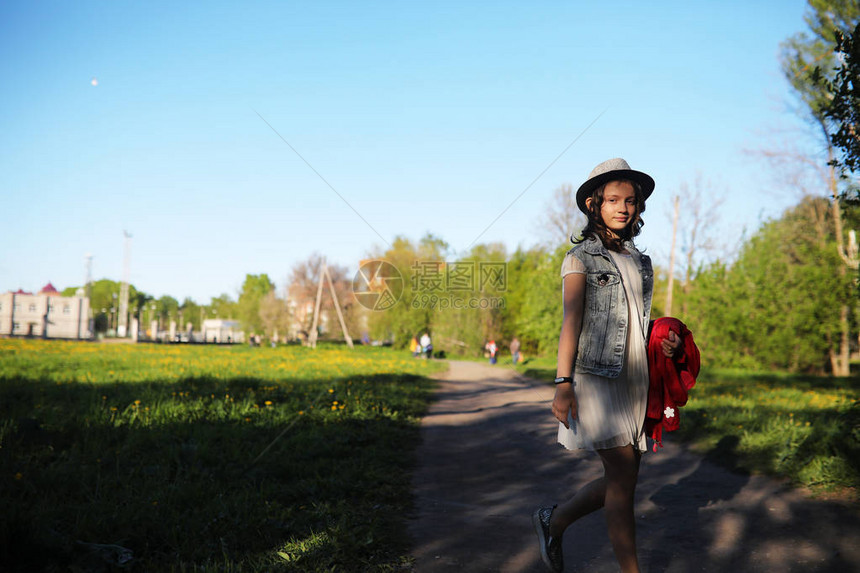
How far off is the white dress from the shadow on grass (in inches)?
56.2

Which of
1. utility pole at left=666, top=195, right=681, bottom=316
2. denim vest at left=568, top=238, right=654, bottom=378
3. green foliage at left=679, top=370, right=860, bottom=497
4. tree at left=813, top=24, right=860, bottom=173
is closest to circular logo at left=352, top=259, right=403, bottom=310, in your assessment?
utility pole at left=666, top=195, right=681, bottom=316

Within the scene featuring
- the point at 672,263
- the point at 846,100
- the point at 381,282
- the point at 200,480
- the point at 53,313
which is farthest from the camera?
the point at 53,313

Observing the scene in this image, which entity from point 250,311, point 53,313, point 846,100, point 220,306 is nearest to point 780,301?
point 846,100

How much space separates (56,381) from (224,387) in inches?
133

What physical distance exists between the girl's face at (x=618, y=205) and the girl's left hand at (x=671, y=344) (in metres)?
0.60

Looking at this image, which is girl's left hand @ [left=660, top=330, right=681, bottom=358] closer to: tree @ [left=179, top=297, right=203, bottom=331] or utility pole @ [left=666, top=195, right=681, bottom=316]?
utility pole @ [left=666, top=195, right=681, bottom=316]

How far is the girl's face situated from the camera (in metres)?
2.94

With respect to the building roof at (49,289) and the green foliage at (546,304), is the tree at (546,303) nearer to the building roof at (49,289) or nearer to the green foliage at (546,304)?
the green foliage at (546,304)

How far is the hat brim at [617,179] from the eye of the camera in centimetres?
293

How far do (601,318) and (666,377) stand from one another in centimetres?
44

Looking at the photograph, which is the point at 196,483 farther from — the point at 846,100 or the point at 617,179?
the point at 846,100

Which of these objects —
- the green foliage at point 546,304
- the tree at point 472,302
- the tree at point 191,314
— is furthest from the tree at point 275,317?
the tree at point 191,314

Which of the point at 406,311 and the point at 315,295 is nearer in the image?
the point at 406,311

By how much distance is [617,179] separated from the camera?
9.71 feet
